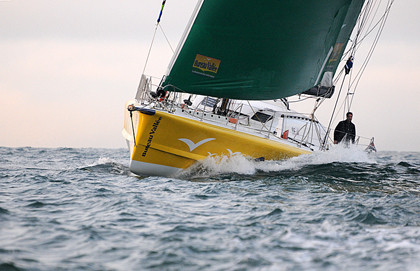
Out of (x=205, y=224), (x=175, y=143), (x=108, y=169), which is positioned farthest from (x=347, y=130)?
(x=205, y=224)

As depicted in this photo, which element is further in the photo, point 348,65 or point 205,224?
point 348,65

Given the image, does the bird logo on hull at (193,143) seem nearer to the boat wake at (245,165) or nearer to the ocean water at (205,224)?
the boat wake at (245,165)

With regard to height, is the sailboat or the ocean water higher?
the sailboat

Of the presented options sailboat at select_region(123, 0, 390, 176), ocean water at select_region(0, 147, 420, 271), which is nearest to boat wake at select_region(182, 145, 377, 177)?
sailboat at select_region(123, 0, 390, 176)

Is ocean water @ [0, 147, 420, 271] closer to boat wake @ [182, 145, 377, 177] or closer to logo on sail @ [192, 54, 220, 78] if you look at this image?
boat wake @ [182, 145, 377, 177]

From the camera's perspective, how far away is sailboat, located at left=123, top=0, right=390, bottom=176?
678cm

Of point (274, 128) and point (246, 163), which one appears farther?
point (274, 128)

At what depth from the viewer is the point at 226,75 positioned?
7145 millimetres

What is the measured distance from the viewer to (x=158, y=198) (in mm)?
4742

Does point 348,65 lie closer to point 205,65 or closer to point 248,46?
point 248,46

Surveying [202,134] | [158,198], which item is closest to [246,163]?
[202,134]

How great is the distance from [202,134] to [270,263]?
4585mm

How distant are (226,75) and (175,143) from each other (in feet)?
5.43

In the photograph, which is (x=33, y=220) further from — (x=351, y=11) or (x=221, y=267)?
(x=351, y=11)
